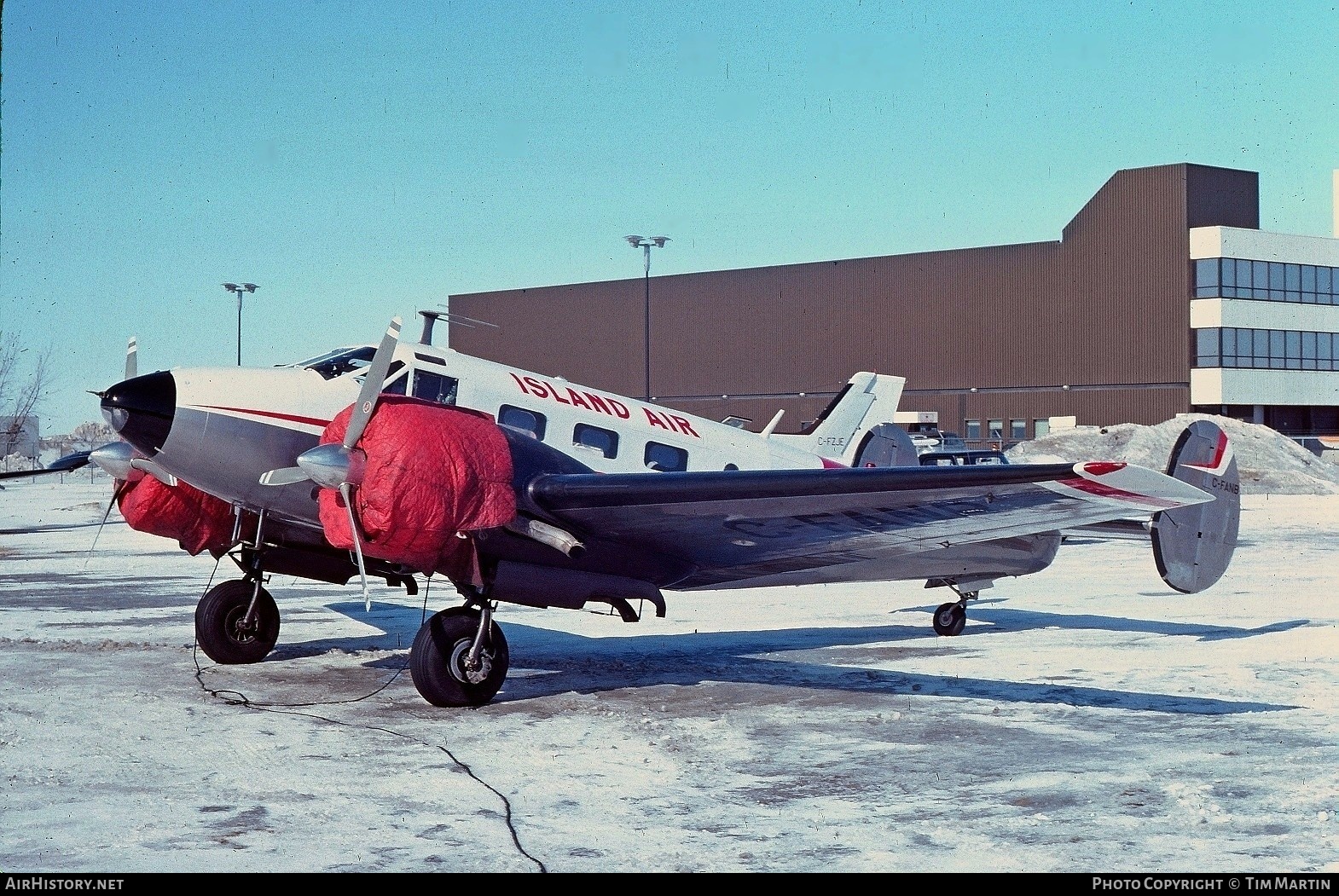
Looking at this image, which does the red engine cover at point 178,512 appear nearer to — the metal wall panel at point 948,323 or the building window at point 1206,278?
the metal wall panel at point 948,323

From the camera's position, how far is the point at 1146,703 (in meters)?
11.4

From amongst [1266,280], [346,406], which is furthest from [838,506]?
[1266,280]

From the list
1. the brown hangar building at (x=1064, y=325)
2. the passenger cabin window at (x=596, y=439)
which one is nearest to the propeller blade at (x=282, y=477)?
the passenger cabin window at (x=596, y=439)

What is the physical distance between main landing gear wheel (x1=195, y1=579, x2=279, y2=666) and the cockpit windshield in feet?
8.82

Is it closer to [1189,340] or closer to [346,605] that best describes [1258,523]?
[346,605]

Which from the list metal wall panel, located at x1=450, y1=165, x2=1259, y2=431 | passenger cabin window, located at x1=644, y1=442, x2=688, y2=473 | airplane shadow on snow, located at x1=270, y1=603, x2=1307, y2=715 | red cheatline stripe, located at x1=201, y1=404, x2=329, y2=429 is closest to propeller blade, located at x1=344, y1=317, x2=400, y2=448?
red cheatline stripe, located at x1=201, y1=404, x2=329, y2=429

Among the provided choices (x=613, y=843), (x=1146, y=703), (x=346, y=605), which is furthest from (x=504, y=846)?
(x=346, y=605)

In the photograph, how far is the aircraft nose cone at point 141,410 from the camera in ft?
36.8

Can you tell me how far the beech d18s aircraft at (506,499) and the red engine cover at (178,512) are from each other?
0.02 m

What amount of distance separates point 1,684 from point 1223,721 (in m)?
10.8

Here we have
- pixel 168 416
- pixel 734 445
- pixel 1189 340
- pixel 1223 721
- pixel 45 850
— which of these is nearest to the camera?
pixel 45 850

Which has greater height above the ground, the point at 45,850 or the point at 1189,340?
the point at 1189,340

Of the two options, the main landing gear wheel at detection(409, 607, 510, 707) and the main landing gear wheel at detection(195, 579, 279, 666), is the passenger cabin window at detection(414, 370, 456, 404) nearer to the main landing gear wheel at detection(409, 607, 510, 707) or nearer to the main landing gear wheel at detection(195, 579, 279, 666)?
the main landing gear wheel at detection(409, 607, 510, 707)

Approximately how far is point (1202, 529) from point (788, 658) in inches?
183
